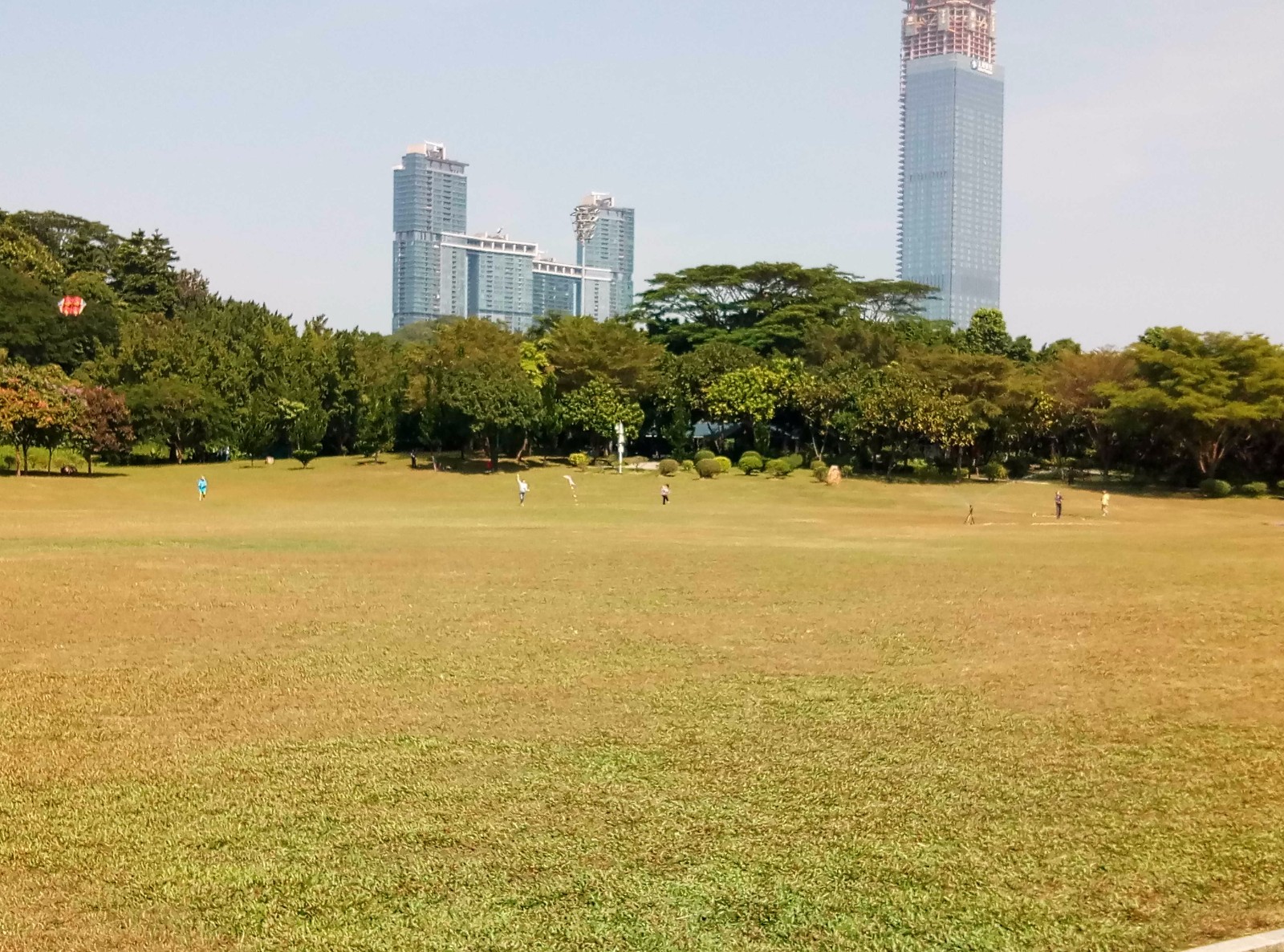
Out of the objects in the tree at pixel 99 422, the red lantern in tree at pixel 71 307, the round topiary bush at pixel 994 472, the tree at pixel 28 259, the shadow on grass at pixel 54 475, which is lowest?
the shadow on grass at pixel 54 475

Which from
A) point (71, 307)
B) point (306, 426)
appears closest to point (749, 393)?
point (306, 426)

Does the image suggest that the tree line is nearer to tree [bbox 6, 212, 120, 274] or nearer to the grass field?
tree [bbox 6, 212, 120, 274]

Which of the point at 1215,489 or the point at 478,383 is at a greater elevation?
the point at 478,383

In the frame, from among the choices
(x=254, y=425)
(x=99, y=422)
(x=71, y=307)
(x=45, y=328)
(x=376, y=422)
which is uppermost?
(x=71, y=307)

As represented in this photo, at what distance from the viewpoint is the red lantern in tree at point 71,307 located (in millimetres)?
70375

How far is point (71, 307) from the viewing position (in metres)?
70.6

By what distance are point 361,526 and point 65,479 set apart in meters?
25.7

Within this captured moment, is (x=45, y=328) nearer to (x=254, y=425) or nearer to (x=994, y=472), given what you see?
(x=254, y=425)

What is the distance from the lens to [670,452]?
2653 inches

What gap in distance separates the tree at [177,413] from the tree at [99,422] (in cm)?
136

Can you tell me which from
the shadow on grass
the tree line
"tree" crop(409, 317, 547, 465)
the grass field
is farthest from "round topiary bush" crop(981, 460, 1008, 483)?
the shadow on grass

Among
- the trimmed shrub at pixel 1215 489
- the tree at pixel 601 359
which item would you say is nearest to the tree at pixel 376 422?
the tree at pixel 601 359

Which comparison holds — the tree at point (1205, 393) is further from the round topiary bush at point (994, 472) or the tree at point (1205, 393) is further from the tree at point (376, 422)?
the tree at point (376, 422)

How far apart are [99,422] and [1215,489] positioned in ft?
170
